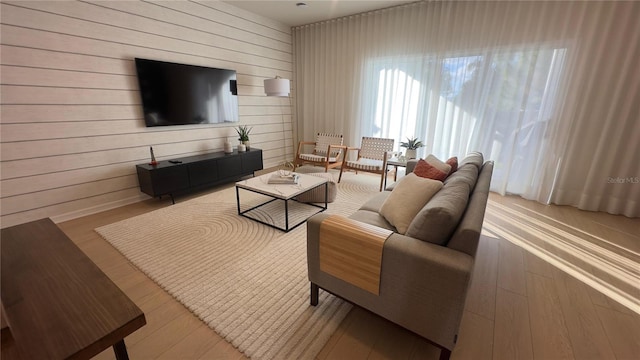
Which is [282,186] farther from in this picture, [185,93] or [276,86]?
[276,86]

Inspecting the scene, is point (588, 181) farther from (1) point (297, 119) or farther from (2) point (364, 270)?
(1) point (297, 119)

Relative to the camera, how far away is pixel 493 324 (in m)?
1.49

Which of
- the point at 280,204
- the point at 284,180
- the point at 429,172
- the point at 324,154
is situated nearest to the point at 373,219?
the point at 429,172

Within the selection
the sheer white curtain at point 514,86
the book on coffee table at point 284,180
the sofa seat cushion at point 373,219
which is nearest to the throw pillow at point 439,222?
the sofa seat cushion at point 373,219

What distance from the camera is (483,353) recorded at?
1314 mm

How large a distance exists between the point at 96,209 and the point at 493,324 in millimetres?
3896

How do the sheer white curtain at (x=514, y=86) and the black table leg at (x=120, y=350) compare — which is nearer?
the black table leg at (x=120, y=350)

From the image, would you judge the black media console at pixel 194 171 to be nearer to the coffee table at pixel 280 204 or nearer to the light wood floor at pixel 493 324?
the coffee table at pixel 280 204

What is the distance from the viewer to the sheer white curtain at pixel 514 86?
110 inches

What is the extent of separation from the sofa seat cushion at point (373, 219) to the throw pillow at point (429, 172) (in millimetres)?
484

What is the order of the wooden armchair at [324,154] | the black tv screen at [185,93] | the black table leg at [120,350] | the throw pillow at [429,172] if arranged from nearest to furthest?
the black table leg at [120,350] < the throw pillow at [429,172] < the black tv screen at [185,93] < the wooden armchair at [324,154]

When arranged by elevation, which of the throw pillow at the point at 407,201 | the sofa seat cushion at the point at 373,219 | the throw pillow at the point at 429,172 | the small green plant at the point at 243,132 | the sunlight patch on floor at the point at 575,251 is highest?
the small green plant at the point at 243,132

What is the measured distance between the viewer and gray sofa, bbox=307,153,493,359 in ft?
3.48

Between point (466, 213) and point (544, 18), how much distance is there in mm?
3232
